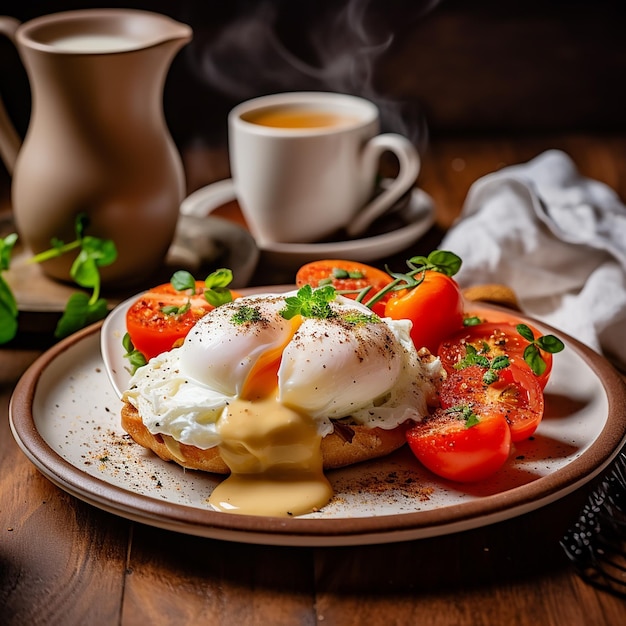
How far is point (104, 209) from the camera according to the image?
8.21 feet

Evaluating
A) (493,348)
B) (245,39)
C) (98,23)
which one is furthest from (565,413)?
(245,39)

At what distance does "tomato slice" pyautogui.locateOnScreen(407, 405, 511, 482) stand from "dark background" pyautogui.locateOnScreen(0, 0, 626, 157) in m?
2.69

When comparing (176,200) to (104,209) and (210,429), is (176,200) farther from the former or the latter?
(210,429)

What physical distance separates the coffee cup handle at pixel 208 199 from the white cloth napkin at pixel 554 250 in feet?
2.85

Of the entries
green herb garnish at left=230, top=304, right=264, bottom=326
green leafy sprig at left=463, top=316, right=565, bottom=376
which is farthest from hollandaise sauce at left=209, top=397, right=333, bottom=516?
green leafy sprig at left=463, top=316, right=565, bottom=376

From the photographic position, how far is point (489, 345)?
200 cm

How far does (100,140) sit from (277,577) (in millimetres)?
1413

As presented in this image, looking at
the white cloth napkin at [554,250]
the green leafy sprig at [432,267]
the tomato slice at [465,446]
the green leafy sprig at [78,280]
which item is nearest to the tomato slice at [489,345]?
the green leafy sprig at [432,267]

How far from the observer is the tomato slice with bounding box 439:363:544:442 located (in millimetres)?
1762

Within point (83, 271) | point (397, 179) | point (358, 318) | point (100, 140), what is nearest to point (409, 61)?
point (397, 179)

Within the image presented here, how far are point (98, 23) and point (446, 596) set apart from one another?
1.83 m

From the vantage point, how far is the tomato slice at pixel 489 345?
76.3 inches

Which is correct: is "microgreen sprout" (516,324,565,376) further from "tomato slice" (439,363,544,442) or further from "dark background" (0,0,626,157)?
"dark background" (0,0,626,157)

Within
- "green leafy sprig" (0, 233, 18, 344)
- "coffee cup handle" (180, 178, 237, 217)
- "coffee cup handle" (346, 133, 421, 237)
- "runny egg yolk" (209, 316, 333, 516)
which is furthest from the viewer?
"coffee cup handle" (180, 178, 237, 217)
